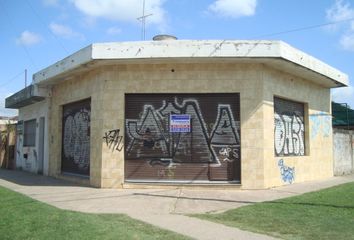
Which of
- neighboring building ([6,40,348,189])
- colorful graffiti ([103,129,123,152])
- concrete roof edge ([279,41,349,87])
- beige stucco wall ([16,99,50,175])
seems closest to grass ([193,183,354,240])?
neighboring building ([6,40,348,189])

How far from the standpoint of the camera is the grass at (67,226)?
719 centimetres

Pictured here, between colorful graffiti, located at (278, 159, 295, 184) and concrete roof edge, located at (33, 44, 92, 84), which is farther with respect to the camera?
colorful graffiti, located at (278, 159, 295, 184)

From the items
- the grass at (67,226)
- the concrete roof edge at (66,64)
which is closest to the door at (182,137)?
the concrete roof edge at (66,64)

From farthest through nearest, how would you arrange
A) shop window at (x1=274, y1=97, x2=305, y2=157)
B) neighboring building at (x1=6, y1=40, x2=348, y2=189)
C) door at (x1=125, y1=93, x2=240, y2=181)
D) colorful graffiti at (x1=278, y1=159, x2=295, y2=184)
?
1. shop window at (x1=274, y1=97, x2=305, y2=157)
2. colorful graffiti at (x1=278, y1=159, x2=295, y2=184)
3. door at (x1=125, y1=93, x2=240, y2=181)
4. neighboring building at (x1=6, y1=40, x2=348, y2=189)

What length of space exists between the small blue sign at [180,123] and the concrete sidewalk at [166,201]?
6.65ft

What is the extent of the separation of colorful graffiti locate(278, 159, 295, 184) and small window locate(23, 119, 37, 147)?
12.8m

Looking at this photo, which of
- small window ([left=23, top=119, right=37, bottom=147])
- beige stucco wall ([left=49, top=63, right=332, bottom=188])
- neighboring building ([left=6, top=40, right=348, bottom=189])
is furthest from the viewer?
small window ([left=23, top=119, right=37, bottom=147])

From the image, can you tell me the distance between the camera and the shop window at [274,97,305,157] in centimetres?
1612

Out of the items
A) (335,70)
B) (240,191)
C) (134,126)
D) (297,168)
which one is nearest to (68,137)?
(134,126)

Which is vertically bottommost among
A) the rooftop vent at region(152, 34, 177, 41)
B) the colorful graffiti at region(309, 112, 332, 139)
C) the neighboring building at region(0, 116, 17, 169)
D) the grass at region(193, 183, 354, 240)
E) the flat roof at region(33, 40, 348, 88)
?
the grass at region(193, 183, 354, 240)

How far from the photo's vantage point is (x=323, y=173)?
63.0 ft

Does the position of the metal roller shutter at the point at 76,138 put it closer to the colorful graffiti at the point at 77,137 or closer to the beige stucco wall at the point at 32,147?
the colorful graffiti at the point at 77,137

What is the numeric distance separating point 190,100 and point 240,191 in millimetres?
3363

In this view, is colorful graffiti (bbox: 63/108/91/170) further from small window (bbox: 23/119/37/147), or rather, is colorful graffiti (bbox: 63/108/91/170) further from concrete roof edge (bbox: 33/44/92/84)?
small window (bbox: 23/119/37/147)
